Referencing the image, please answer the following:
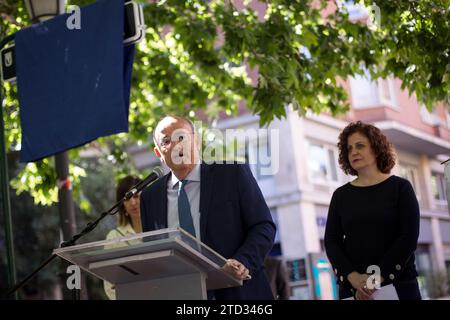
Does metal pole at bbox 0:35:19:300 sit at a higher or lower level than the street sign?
lower

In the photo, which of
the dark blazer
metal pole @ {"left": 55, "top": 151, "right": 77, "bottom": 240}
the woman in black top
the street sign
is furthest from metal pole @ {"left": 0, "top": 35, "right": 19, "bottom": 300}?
the woman in black top

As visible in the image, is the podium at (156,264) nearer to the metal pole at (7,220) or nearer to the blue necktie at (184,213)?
the blue necktie at (184,213)

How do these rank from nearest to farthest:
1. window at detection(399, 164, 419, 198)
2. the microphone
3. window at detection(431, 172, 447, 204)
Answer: the microphone < window at detection(431, 172, 447, 204) < window at detection(399, 164, 419, 198)

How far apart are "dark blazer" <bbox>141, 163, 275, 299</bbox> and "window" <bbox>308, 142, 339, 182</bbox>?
17471 mm

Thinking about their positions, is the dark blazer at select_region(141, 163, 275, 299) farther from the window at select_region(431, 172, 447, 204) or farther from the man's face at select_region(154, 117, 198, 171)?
the window at select_region(431, 172, 447, 204)

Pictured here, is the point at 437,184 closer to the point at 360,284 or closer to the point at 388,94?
the point at 388,94

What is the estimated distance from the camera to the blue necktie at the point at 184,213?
374 centimetres

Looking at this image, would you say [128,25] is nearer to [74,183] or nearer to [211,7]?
[211,7]

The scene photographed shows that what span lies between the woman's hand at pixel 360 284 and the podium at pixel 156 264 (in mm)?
938

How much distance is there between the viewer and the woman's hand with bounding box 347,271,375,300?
3.93 metres

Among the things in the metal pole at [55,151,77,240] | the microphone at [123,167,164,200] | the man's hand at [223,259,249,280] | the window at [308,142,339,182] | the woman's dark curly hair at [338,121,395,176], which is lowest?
the man's hand at [223,259,249,280]

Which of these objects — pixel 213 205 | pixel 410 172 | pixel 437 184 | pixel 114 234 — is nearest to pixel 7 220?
pixel 114 234

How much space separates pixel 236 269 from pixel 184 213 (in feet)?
2.15

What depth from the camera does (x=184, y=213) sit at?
12.3ft
